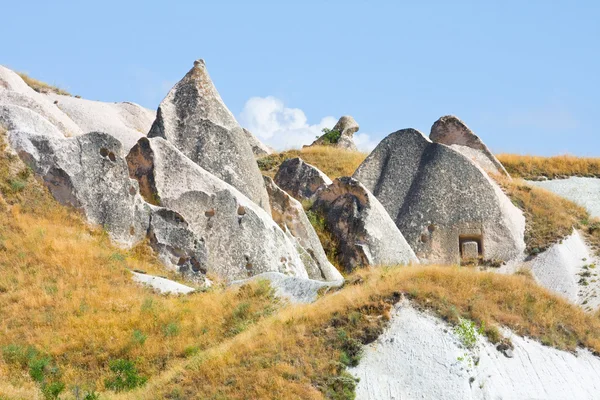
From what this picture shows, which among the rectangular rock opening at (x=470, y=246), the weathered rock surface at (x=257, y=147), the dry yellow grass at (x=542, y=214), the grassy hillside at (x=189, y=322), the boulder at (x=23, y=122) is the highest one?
the weathered rock surface at (x=257, y=147)

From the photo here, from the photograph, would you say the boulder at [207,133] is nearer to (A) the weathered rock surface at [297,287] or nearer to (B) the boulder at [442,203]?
(A) the weathered rock surface at [297,287]

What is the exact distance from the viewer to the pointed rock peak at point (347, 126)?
55062 millimetres

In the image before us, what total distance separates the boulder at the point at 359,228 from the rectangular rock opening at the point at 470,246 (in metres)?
3.42

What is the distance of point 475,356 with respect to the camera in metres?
17.2

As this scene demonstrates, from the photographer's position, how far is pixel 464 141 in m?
39.3

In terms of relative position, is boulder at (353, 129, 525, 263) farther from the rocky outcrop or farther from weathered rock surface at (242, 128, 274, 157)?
the rocky outcrop

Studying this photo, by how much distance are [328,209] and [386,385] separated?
1317 cm

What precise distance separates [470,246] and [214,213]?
10314 millimetres

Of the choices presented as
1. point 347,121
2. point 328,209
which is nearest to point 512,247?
point 328,209

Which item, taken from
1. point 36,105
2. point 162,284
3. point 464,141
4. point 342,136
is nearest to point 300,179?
point 36,105

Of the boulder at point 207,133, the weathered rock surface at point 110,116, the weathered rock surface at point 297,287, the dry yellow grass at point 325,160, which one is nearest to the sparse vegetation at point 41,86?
the weathered rock surface at point 110,116

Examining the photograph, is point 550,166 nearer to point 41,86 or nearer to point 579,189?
point 579,189

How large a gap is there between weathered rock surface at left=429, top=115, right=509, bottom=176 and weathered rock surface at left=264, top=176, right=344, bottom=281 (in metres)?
11.5

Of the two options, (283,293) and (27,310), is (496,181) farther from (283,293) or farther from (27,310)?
(27,310)
